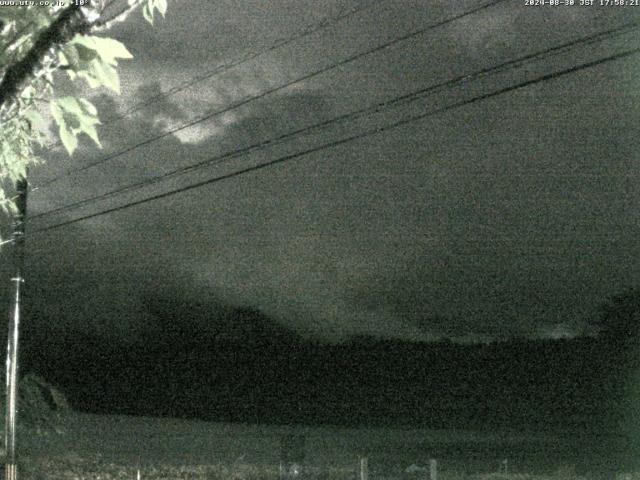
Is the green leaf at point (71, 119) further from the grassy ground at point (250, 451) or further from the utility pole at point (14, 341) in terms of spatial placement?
the grassy ground at point (250, 451)

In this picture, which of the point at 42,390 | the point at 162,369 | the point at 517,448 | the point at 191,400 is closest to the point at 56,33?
the point at 42,390

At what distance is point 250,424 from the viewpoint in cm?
4322

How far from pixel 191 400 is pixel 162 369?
165 inches

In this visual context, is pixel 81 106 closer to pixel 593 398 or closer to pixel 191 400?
pixel 593 398

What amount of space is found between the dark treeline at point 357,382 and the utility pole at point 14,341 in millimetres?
22505

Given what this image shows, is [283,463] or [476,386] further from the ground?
[476,386]

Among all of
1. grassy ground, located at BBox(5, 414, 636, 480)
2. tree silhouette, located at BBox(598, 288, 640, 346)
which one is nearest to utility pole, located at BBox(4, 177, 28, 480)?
grassy ground, located at BBox(5, 414, 636, 480)

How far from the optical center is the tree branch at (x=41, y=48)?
11.8 feet

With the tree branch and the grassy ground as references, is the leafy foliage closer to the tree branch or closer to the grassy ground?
the tree branch

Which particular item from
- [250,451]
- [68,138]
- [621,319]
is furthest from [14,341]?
[621,319]

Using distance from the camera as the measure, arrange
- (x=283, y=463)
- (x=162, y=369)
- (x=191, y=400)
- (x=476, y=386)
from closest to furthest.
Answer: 1. (x=283, y=463)
2. (x=476, y=386)
3. (x=191, y=400)
4. (x=162, y=369)

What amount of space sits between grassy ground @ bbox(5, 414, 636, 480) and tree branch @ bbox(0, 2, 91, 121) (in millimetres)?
16169

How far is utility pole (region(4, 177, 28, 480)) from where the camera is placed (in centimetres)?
1730

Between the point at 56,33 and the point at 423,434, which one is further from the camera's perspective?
the point at 423,434
